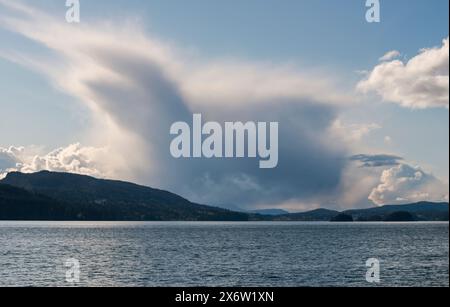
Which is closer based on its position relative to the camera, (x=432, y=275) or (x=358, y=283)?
(x=358, y=283)

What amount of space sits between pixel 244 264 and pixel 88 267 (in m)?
35.4

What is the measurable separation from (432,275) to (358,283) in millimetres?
17604

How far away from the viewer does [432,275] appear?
343ft

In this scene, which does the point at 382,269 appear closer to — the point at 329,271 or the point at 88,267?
the point at 329,271

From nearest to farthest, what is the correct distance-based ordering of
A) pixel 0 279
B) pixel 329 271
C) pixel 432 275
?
pixel 0 279 → pixel 432 275 → pixel 329 271
